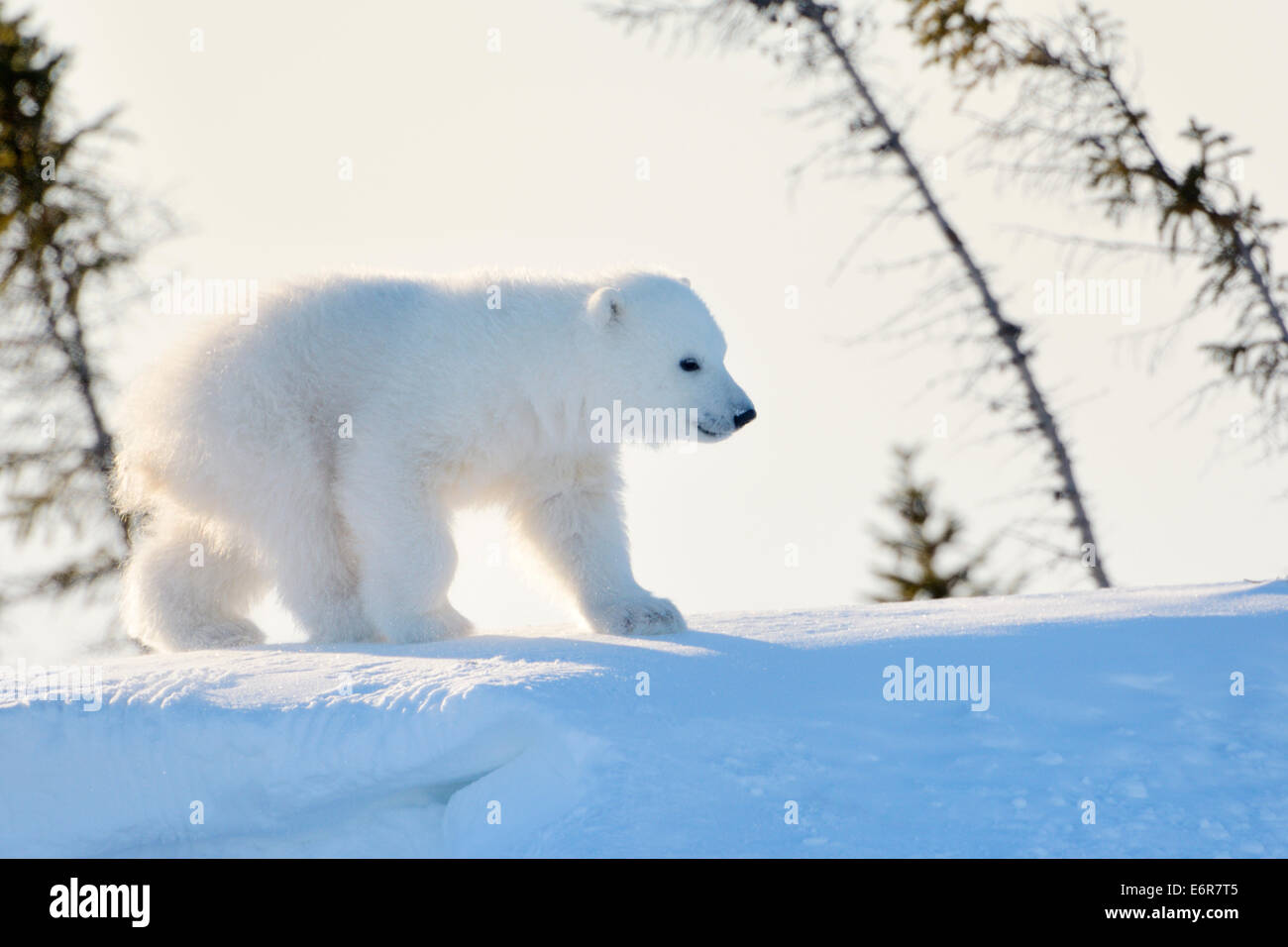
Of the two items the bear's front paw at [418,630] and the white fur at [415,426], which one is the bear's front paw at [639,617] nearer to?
the white fur at [415,426]

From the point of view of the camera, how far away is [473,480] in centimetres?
668

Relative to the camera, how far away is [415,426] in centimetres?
640

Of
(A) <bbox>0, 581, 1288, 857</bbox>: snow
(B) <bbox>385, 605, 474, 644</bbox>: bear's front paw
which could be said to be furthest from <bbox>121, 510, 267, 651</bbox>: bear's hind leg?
(A) <bbox>0, 581, 1288, 857</bbox>: snow

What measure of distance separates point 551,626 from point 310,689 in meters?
2.12

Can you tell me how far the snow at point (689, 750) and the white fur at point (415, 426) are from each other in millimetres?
827

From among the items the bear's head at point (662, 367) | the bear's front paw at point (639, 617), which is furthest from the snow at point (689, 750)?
the bear's head at point (662, 367)

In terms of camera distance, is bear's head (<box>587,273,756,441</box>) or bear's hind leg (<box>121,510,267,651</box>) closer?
bear's head (<box>587,273,756,441</box>)

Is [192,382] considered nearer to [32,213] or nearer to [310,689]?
[310,689]

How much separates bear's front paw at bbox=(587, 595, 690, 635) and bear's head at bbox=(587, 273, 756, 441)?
759 millimetres

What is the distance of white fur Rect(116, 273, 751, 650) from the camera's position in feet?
21.1

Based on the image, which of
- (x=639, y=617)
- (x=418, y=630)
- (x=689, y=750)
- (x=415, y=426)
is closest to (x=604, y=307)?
(x=415, y=426)

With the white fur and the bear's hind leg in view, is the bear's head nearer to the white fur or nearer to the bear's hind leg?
the white fur

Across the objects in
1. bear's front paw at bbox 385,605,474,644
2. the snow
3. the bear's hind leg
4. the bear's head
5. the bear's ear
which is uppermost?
the bear's ear

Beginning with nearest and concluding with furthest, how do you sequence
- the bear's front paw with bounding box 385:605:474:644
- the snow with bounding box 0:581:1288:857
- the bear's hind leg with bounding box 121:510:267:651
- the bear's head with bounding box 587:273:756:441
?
1. the snow with bounding box 0:581:1288:857
2. the bear's front paw with bounding box 385:605:474:644
3. the bear's head with bounding box 587:273:756:441
4. the bear's hind leg with bounding box 121:510:267:651
